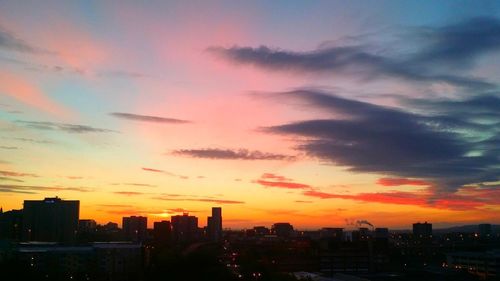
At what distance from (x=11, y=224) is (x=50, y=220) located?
7097 millimetres

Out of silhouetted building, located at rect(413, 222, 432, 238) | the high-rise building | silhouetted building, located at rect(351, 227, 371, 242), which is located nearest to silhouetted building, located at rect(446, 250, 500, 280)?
silhouetted building, located at rect(351, 227, 371, 242)

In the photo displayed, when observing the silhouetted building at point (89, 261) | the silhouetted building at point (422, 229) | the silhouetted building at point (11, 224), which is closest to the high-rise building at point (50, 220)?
the silhouetted building at point (11, 224)

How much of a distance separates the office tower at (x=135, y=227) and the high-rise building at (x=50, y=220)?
28654 millimetres

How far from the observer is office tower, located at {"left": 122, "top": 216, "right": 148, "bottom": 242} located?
12641 cm

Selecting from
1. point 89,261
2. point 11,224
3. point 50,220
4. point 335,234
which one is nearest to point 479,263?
point 89,261

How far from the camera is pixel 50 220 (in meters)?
97.4

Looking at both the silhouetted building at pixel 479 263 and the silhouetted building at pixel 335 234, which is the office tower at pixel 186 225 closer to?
the silhouetted building at pixel 335 234

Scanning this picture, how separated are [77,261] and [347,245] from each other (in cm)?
3961

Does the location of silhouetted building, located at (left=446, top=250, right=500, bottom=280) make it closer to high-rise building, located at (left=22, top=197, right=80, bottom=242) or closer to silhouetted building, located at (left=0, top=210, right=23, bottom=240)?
high-rise building, located at (left=22, top=197, right=80, bottom=242)

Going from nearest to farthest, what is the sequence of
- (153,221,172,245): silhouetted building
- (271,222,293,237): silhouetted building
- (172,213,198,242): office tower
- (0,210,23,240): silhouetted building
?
(153,221,172,245): silhouetted building
(0,210,23,240): silhouetted building
(172,213,198,242): office tower
(271,222,293,237): silhouetted building

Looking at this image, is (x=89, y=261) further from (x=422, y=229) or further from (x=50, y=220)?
(x=422, y=229)

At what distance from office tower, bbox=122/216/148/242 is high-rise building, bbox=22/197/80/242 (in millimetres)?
28654

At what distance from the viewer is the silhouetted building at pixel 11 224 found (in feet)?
306

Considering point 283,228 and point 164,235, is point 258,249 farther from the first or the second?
point 283,228
